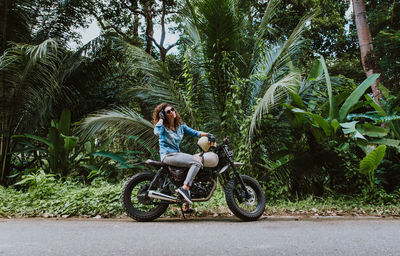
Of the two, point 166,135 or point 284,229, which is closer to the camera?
point 284,229

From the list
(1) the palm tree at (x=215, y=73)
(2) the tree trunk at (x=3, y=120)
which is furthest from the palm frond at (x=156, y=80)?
(2) the tree trunk at (x=3, y=120)

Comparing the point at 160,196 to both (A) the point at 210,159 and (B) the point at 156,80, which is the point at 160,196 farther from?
(B) the point at 156,80

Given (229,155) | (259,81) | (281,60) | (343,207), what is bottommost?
(343,207)

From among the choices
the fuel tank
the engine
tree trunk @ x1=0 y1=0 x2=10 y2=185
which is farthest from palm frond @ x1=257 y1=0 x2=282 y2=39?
tree trunk @ x1=0 y1=0 x2=10 y2=185

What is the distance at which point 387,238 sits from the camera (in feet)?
10.0

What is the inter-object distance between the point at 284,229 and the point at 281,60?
386 centimetres

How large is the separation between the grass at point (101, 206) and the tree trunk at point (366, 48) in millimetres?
2747

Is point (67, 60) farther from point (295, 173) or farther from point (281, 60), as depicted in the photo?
point (295, 173)

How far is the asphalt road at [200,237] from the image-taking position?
262cm

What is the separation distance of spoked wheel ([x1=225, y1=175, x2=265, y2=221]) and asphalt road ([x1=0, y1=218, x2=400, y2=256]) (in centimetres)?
14

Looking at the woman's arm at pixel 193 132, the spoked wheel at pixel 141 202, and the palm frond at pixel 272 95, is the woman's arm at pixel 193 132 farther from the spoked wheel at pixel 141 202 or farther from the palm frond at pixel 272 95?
the palm frond at pixel 272 95

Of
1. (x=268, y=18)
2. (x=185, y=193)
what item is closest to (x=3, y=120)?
(x=185, y=193)

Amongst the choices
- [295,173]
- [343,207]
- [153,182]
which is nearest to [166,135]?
[153,182]

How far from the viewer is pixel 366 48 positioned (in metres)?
6.72
